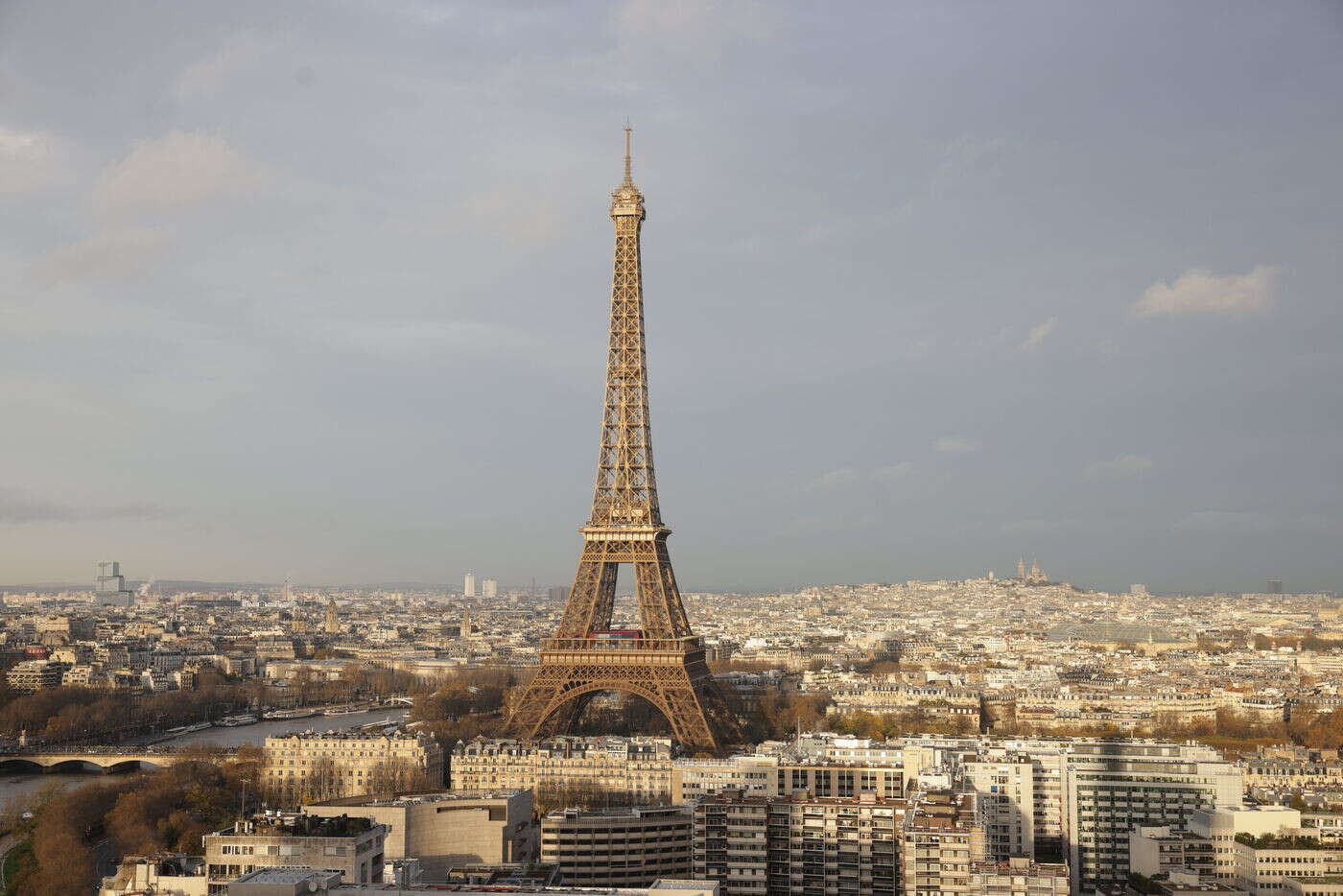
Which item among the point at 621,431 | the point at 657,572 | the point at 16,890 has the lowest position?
the point at 16,890

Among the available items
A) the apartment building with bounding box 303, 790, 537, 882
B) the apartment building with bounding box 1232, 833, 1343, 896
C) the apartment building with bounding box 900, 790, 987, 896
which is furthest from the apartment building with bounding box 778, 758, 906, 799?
the apartment building with bounding box 900, 790, 987, 896

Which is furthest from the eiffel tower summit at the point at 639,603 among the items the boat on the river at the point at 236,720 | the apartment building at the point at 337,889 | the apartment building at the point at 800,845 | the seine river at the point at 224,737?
the boat on the river at the point at 236,720

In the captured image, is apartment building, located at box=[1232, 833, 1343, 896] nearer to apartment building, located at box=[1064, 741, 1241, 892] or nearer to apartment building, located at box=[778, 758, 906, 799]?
apartment building, located at box=[1064, 741, 1241, 892]

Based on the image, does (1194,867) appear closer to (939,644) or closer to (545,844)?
(545,844)

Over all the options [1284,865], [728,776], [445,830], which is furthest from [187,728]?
[1284,865]

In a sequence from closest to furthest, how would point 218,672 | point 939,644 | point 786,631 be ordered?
point 218,672 → point 939,644 → point 786,631

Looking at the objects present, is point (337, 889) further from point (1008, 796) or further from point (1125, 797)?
point (1125, 797)

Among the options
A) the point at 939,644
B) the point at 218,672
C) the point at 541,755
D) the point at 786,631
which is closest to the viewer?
the point at 541,755

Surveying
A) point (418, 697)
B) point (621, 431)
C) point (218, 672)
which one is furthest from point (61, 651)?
point (621, 431)
